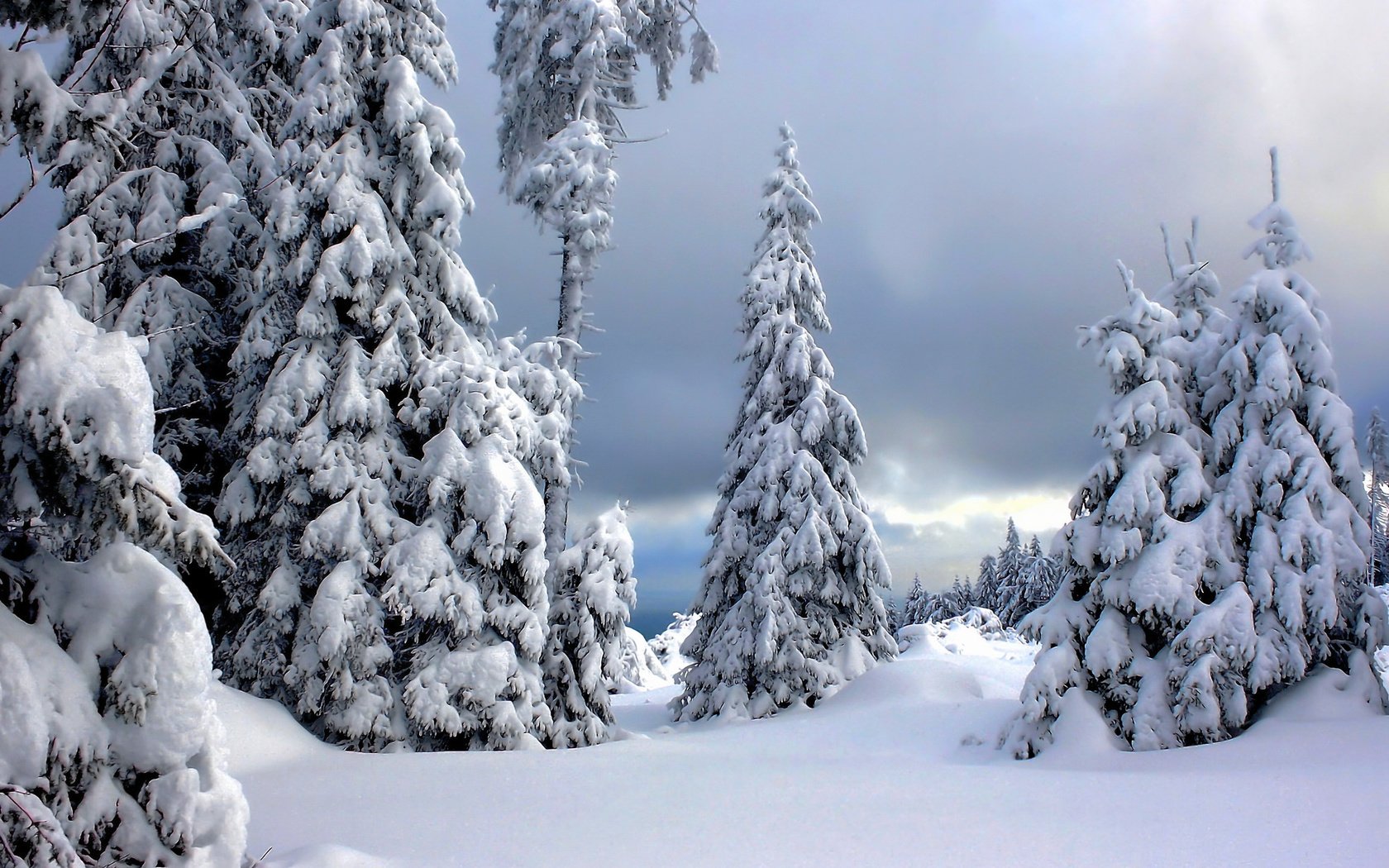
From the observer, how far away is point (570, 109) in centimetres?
1581

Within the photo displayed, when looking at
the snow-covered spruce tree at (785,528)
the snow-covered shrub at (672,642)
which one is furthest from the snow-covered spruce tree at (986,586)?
the snow-covered spruce tree at (785,528)

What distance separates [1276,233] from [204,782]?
43.1 ft

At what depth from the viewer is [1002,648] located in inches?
1156

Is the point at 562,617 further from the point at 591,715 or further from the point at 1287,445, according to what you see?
the point at 1287,445

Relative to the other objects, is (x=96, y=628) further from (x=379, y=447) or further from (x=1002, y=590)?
(x=1002, y=590)

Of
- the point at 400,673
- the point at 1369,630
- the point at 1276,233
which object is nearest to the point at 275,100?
the point at 400,673

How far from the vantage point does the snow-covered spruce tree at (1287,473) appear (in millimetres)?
9203

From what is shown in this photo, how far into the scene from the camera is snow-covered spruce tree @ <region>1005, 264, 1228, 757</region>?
898cm

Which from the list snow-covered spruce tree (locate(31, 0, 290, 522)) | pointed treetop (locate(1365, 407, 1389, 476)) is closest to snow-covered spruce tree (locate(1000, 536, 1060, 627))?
pointed treetop (locate(1365, 407, 1389, 476))

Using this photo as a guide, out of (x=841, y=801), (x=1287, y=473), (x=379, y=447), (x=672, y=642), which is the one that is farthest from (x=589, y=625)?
(x=672, y=642)

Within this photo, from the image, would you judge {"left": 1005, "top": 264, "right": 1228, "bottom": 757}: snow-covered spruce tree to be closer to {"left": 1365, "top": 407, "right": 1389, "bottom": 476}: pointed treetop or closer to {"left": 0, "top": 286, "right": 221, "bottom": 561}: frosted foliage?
{"left": 0, "top": 286, "right": 221, "bottom": 561}: frosted foliage

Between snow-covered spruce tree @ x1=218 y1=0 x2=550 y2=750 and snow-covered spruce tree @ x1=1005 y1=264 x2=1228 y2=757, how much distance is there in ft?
22.6

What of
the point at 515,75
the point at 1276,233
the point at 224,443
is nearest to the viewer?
the point at 1276,233

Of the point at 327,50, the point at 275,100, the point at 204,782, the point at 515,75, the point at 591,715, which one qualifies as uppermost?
the point at 515,75
